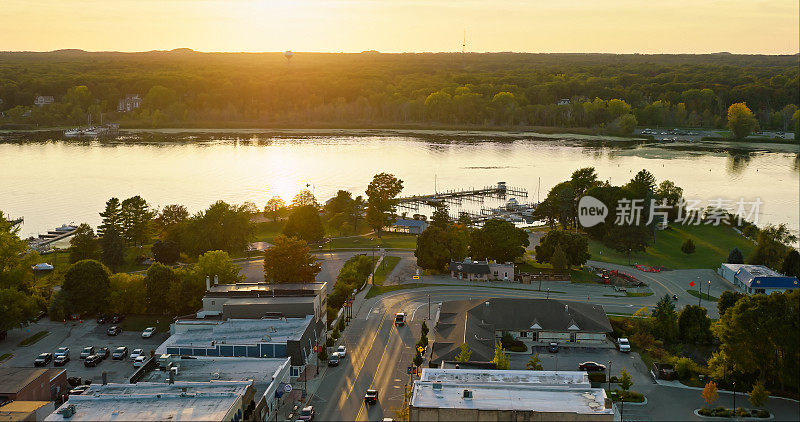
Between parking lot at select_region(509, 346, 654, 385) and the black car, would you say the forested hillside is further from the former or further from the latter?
the black car

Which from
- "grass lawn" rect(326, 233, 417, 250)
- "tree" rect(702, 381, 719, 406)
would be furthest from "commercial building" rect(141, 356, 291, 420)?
"grass lawn" rect(326, 233, 417, 250)

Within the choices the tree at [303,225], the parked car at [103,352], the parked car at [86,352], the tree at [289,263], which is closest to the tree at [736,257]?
the tree at [289,263]

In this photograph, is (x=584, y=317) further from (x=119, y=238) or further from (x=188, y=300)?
(x=119, y=238)

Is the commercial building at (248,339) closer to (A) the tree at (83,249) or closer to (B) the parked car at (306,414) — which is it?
(B) the parked car at (306,414)

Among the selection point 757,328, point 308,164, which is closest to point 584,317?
point 757,328

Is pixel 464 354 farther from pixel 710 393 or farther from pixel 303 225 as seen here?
pixel 303 225
